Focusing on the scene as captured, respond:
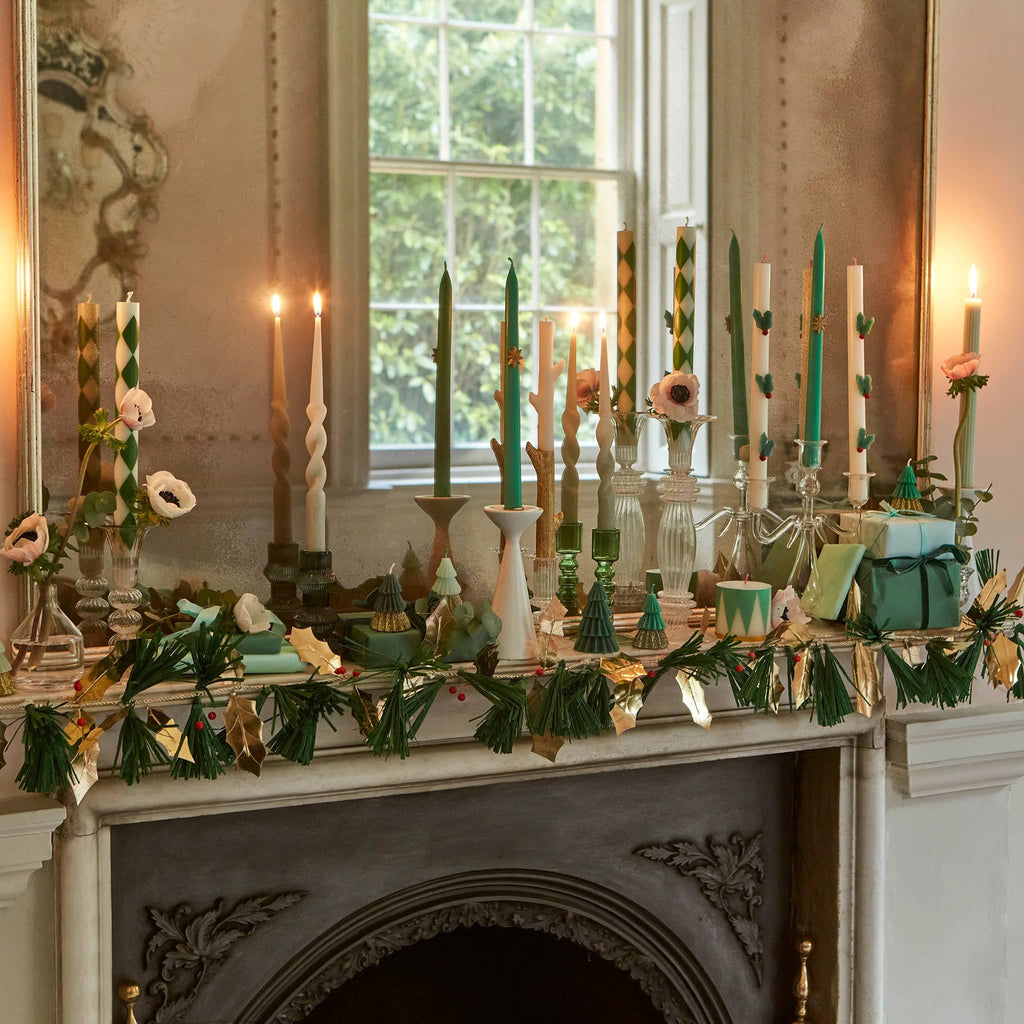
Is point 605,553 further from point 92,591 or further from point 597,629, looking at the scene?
point 92,591

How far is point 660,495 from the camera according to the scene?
1.62 meters

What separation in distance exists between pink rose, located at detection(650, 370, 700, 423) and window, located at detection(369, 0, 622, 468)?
0.51 feet

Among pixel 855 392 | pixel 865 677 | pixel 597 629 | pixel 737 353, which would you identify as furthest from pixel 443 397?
pixel 865 677

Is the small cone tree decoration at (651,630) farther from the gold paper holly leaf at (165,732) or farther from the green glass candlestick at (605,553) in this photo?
the gold paper holly leaf at (165,732)

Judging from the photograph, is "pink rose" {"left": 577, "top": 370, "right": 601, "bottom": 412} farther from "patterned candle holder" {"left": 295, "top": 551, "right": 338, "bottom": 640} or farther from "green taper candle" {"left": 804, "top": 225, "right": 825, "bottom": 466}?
"patterned candle holder" {"left": 295, "top": 551, "right": 338, "bottom": 640}

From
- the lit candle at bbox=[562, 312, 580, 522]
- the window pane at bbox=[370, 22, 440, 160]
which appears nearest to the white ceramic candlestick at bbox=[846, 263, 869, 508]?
the lit candle at bbox=[562, 312, 580, 522]

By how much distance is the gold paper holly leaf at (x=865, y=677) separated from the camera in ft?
5.12

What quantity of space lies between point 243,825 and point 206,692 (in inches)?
11.1

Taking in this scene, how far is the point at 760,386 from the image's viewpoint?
1.58 metres

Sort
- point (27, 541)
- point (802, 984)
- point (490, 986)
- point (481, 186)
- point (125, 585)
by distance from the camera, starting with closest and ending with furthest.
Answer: point (27, 541) < point (125, 585) < point (481, 186) < point (802, 984) < point (490, 986)

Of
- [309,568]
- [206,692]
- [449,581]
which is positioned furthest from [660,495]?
[206,692]

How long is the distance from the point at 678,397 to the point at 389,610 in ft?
1.51

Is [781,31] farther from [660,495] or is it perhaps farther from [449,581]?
[449,581]

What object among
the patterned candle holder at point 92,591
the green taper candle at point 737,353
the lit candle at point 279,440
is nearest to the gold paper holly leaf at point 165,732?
the patterned candle holder at point 92,591
